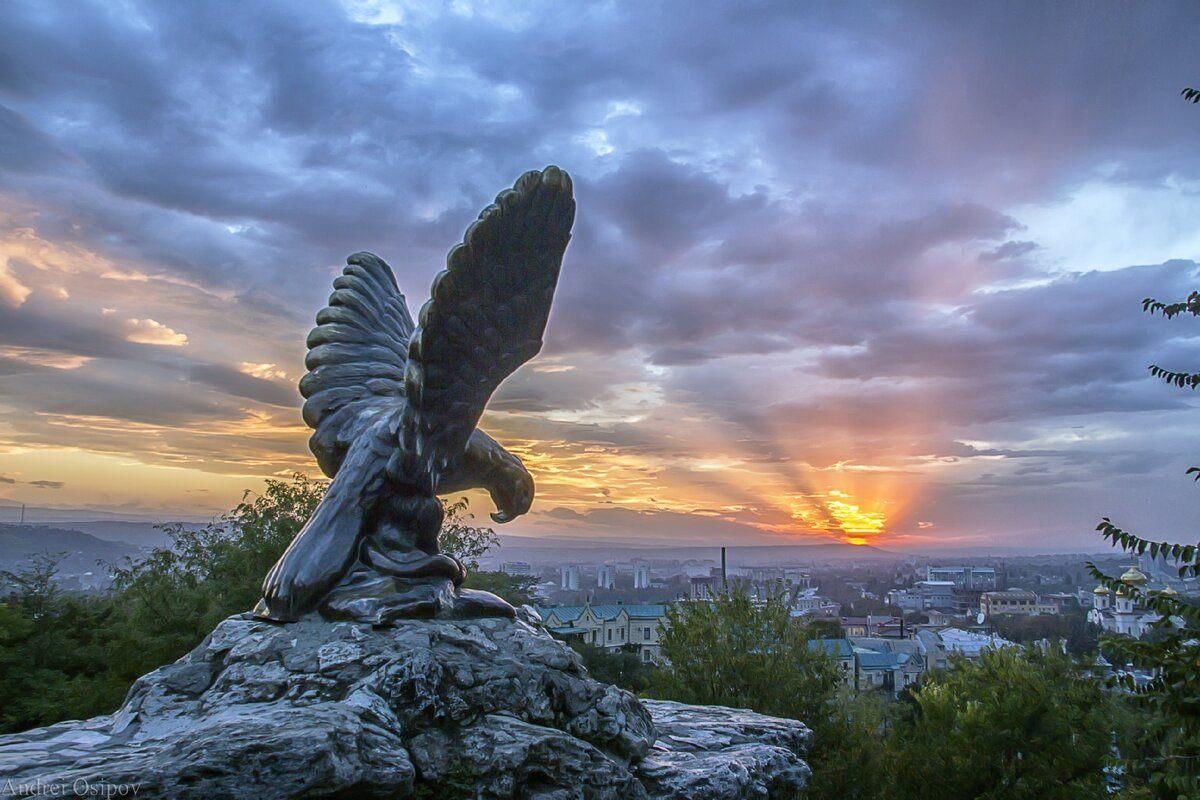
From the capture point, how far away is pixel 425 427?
22.7ft

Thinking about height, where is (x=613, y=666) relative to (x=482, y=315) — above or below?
below

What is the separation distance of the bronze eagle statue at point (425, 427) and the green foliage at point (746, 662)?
33.0 ft

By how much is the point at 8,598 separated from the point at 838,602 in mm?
64422

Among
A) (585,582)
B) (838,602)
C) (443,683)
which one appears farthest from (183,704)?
(838,602)

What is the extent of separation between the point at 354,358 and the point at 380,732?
377 cm

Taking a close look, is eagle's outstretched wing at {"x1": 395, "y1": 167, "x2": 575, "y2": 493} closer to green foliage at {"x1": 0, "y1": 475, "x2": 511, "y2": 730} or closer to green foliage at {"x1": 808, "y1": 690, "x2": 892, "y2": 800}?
green foliage at {"x1": 0, "y1": 475, "x2": 511, "y2": 730}

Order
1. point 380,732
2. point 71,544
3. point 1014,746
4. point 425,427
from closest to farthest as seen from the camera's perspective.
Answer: point 380,732 → point 425,427 → point 1014,746 → point 71,544

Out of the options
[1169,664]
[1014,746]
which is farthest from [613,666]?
[1169,664]

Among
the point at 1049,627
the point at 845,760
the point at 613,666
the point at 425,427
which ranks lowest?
the point at 1049,627

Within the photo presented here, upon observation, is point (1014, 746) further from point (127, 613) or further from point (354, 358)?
point (127, 613)

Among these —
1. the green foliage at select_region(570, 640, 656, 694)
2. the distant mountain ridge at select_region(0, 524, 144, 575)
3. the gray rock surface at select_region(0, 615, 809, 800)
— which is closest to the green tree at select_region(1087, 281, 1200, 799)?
the gray rock surface at select_region(0, 615, 809, 800)

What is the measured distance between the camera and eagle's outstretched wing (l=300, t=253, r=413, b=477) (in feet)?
25.4

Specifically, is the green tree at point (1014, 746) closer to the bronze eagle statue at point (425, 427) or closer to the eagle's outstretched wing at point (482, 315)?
the bronze eagle statue at point (425, 427)

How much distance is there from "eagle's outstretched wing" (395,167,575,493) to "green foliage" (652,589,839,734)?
426 inches
